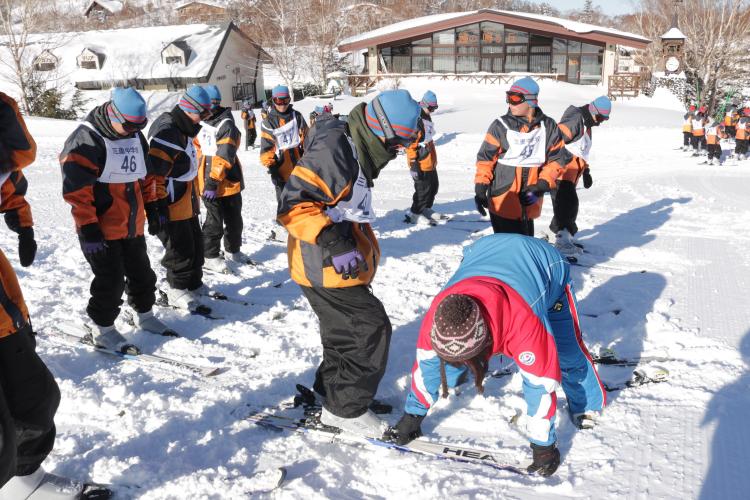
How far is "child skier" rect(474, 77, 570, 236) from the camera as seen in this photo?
486 centimetres

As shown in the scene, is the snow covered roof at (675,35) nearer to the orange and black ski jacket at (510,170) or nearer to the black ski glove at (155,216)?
the orange and black ski jacket at (510,170)

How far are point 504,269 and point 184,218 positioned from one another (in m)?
3.06

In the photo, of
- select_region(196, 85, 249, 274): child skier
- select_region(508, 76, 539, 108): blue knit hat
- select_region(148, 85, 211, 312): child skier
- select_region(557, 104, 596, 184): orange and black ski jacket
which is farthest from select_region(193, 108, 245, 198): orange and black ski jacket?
select_region(557, 104, 596, 184): orange and black ski jacket

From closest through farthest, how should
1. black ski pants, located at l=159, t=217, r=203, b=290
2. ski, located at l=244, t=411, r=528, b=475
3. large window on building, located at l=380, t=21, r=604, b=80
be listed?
ski, located at l=244, t=411, r=528, b=475 → black ski pants, located at l=159, t=217, r=203, b=290 → large window on building, located at l=380, t=21, r=604, b=80

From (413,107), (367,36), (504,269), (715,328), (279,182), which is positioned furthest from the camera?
(367,36)

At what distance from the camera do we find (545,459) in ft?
8.79

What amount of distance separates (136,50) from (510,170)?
108 feet

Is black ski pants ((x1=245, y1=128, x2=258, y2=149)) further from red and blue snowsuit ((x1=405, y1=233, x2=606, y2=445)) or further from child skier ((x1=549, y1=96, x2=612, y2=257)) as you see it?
red and blue snowsuit ((x1=405, y1=233, x2=606, y2=445))

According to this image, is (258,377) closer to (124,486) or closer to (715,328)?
(124,486)

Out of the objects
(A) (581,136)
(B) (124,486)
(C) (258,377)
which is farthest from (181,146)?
(A) (581,136)

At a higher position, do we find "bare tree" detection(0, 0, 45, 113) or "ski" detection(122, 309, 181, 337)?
"bare tree" detection(0, 0, 45, 113)

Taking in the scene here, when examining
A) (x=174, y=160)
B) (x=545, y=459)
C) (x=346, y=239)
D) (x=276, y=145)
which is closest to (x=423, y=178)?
(x=276, y=145)

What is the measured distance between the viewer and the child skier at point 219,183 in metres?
5.34

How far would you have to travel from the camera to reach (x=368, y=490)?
2.66 meters
